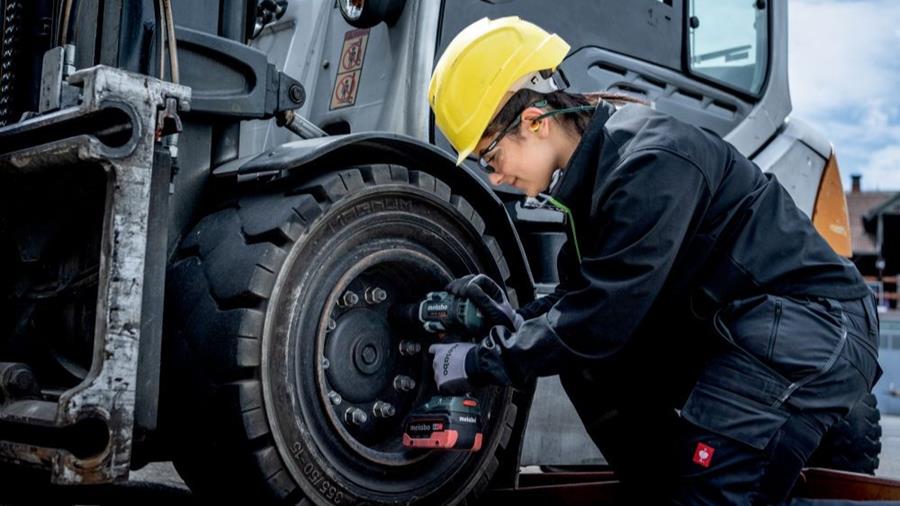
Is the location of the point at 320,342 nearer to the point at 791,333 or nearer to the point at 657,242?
the point at 657,242

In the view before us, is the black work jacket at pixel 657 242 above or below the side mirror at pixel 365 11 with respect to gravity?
below

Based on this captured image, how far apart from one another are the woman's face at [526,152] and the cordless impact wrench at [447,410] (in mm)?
406

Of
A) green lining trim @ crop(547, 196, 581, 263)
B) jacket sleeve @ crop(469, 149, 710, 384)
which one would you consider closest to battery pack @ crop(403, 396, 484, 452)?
jacket sleeve @ crop(469, 149, 710, 384)

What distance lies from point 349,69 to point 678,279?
6.00 feet

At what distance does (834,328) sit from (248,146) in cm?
265

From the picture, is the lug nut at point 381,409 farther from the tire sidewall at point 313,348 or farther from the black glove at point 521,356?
the black glove at point 521,356

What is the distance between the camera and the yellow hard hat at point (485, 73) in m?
2.90

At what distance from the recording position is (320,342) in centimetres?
281

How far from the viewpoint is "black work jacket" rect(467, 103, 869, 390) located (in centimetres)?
262

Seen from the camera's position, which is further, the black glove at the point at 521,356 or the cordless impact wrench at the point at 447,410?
the cordless impact wrench at the point at 447,410

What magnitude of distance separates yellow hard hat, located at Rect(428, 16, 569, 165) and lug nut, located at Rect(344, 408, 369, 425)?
790 millimetres

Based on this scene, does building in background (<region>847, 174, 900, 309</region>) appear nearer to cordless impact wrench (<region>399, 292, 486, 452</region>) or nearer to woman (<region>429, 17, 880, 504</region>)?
woman (<region>429, 17, 880, 504</region>)

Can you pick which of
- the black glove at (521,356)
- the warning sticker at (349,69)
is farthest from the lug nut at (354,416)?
the warning sticker at (349,69)

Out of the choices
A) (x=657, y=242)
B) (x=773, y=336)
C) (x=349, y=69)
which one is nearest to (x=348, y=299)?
(x=657, y=242)
